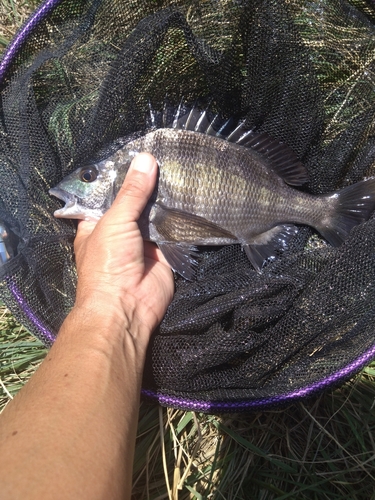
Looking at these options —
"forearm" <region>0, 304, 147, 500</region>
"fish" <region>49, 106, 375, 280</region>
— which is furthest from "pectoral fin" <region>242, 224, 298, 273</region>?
"forearm" <region>0, 304, 147, 500</region>

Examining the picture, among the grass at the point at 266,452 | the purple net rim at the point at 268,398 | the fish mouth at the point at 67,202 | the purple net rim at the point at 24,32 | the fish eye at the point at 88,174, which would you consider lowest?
the grass at the point at 266,452

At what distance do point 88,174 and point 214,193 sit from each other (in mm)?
661

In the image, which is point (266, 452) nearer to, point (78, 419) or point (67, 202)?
point (78, 419)

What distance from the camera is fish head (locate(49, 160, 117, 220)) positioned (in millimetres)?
2113

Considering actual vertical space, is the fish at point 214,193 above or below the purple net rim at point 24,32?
below

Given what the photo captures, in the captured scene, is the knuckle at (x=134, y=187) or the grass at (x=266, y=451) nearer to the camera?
the knuckle at (x=134, y=187)

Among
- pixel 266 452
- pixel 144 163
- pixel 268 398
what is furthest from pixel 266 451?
pixel 144 163

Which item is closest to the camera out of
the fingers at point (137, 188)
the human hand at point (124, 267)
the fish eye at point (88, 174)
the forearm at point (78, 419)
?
the forearm at point (78, 419)

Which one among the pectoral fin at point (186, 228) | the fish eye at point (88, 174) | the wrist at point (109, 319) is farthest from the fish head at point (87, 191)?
the wrist at point (109, 319)

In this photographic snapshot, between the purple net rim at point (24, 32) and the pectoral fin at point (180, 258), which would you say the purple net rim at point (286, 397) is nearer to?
the pectoral fin at point (180, 258)

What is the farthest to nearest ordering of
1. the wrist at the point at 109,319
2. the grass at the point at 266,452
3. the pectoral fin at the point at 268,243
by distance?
the pectoral fin at the point at 268,243 < the grass at the point at 266,452 < the wrist at the point at 109,319

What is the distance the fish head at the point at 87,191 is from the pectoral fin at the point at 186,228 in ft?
0.90

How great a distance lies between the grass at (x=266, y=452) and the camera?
201 centimetres

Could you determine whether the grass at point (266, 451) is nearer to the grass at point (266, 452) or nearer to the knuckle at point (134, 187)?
the grass at point (266, 452)
